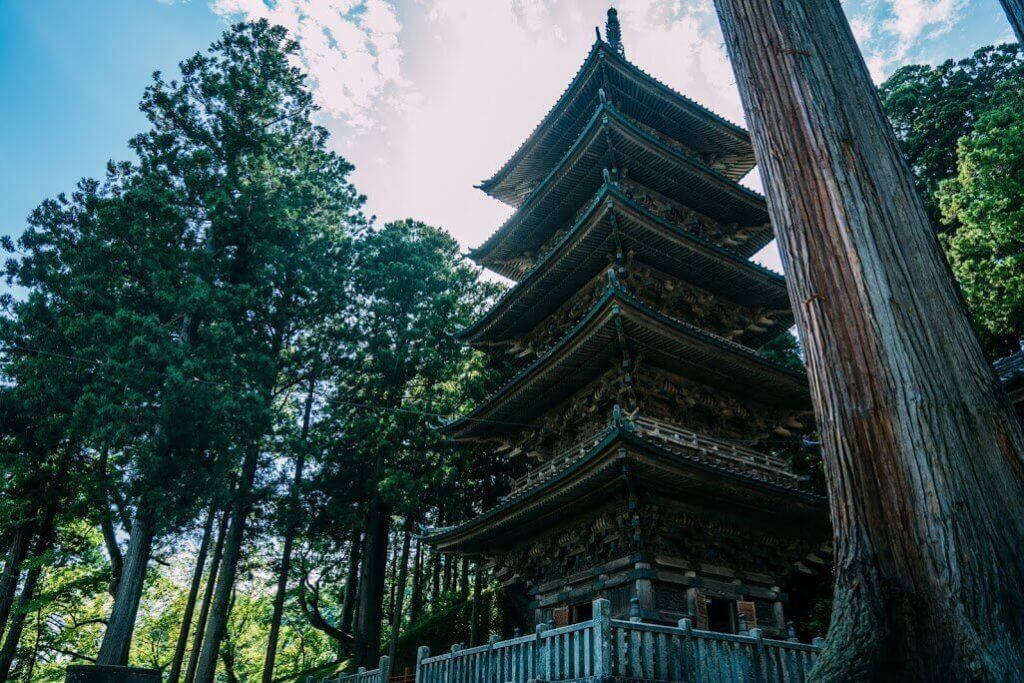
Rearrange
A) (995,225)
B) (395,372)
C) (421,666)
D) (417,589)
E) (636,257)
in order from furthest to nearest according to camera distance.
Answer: (417,589)
(395,372)
(995,225)
(636,257)
(421,666)

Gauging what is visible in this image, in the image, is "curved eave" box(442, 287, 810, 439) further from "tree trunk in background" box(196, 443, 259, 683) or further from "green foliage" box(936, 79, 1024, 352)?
"tree trunk in background" box(196, 443, 259, 683)

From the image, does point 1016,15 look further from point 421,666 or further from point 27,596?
point 27,596

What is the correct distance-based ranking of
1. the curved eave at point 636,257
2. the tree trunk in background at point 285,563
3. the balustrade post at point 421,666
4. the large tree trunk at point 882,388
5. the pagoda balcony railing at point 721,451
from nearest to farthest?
the large tree trunk at point 882,388
the balustrade post at point 421,666
the pagoda balcony railing at point 721,451
the curved eave at point 636,257
the tree trunk in background at point 285,563

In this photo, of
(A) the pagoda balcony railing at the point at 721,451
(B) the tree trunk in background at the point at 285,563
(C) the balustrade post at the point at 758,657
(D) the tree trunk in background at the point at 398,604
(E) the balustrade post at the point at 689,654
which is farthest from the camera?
(D) the tree trunk in background at the point at 398,604

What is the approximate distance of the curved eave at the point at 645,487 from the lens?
8.94 m

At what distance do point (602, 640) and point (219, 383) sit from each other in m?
11.5

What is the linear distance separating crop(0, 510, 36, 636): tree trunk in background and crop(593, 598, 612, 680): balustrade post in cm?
1505

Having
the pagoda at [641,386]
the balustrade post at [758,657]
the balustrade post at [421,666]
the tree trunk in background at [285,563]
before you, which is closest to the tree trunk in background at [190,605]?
the tree trunk in background at [285,563]

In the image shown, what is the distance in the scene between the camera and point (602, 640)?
20.1ft

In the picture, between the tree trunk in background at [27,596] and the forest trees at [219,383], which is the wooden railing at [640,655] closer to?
the forest trees at [219,383]

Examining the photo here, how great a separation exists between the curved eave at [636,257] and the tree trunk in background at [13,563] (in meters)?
12.7

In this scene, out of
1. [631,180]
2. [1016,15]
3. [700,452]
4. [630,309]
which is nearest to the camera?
[1016,15]

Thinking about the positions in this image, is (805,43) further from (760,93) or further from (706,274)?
(706,274)

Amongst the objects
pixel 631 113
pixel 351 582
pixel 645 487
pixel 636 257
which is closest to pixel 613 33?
pixel 631 113
